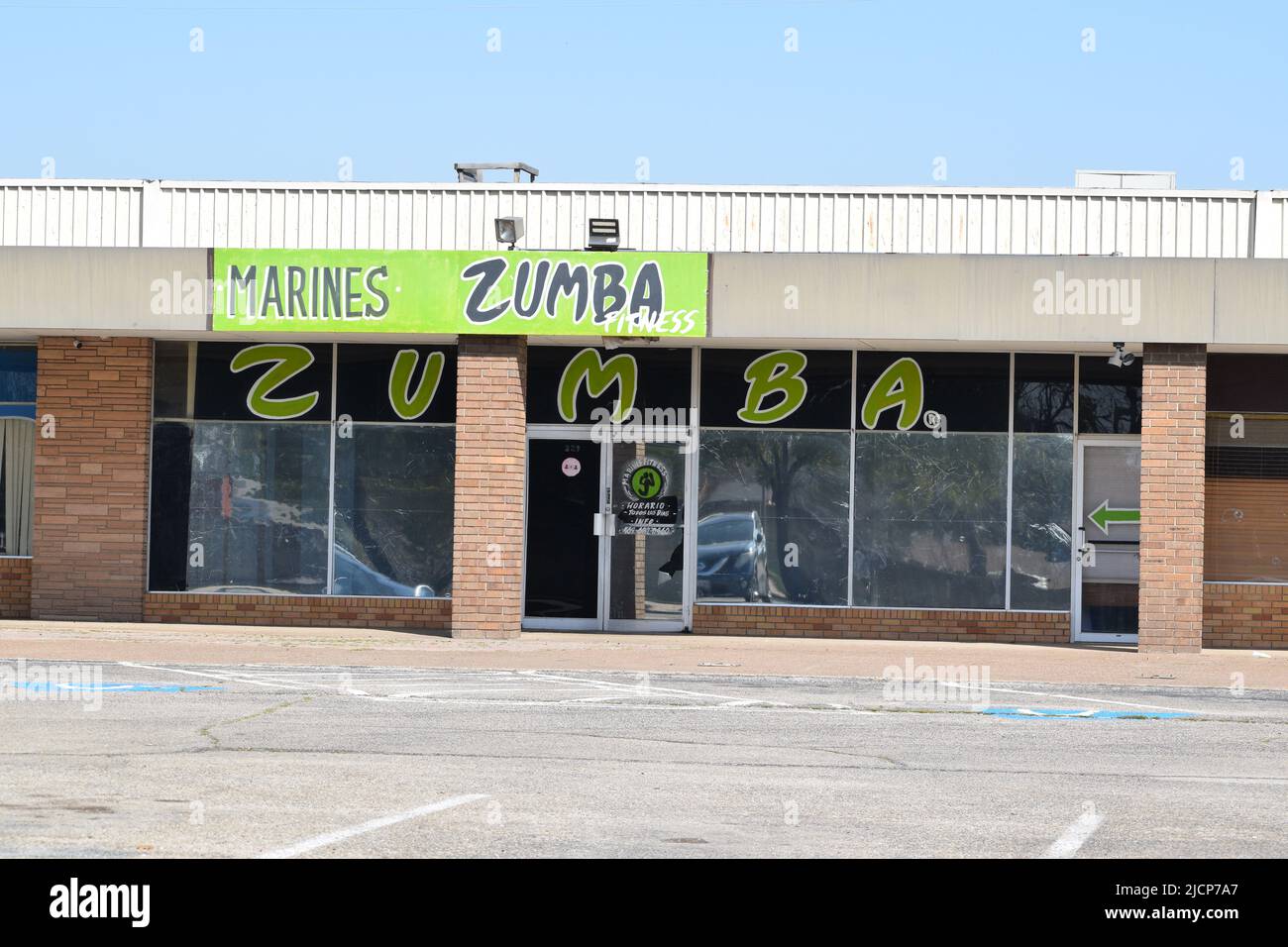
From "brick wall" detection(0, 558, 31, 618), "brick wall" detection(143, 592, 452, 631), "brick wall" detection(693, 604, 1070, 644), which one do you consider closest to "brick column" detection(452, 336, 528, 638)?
"brick wall" detection(143, 592, 452, 631)

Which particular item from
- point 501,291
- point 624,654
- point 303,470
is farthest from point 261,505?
point 624,654

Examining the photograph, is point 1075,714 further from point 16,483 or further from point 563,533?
point 16,483

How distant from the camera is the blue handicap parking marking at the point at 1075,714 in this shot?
1403 centimetres

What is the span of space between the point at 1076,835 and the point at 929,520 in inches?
485

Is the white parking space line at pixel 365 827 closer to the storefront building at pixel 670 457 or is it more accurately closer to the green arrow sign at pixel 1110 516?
the storefront building at pixel 670 457

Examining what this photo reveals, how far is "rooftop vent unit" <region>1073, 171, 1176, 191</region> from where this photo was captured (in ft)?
70.6

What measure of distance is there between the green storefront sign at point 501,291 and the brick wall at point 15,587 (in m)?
4.92

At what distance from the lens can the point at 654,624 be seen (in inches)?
832

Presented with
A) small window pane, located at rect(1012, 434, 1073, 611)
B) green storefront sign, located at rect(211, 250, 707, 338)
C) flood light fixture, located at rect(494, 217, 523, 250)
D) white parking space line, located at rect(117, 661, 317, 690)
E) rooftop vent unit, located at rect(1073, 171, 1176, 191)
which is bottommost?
white parking space line, located at rect(117, 661, 317, 690)

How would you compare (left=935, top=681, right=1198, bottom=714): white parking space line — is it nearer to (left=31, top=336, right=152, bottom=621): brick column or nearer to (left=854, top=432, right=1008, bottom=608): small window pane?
(left=854, top=432, right=1008, bottom=608): small window pane

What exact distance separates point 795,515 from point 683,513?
134 cm

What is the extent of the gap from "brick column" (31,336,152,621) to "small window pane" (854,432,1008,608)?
342 inches
